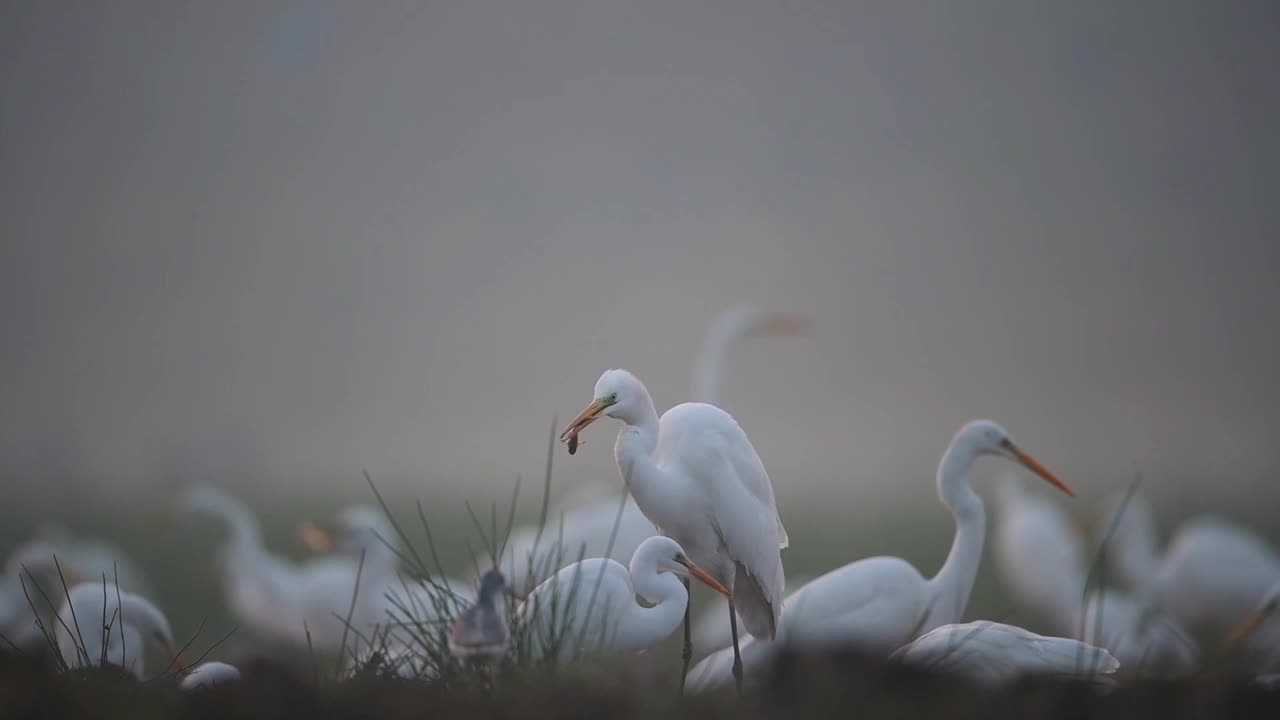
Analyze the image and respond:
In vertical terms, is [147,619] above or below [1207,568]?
above

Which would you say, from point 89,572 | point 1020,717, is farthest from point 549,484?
point 89,572

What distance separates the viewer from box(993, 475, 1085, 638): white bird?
11859 millimetres

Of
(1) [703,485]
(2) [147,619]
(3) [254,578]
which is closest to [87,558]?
(3) [254,578]

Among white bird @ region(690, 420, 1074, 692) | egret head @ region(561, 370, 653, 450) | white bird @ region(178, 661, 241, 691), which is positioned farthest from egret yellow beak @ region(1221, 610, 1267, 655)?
white bird @ region(178, 661, 241, 691)

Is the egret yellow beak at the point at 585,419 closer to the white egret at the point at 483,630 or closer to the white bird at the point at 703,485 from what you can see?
the white bird at the point at 703,485

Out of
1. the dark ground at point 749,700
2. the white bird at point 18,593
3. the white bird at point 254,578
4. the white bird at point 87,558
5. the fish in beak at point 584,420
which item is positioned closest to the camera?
the dark ground at point 749,700

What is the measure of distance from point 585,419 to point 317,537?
5.28m

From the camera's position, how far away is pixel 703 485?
4.89 m

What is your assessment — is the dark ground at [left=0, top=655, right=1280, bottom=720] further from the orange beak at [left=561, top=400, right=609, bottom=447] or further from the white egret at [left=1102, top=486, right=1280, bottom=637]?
the white egret at [left=1102, top=486, right=1280, bottom=637]

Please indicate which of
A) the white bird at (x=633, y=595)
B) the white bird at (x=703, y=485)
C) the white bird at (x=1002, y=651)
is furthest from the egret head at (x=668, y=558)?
the white bird at (x=1002, y=651)

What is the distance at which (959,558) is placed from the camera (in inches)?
229

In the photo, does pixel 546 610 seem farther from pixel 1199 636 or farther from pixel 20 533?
pixel 20 533

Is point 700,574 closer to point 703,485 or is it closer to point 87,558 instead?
point 703,485

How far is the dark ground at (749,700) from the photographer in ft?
7.98
